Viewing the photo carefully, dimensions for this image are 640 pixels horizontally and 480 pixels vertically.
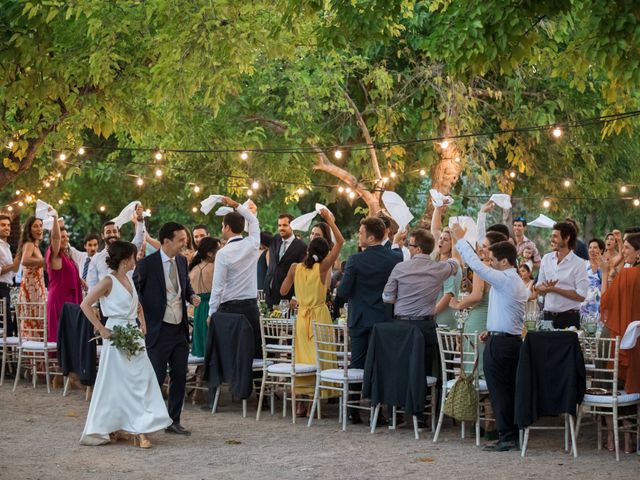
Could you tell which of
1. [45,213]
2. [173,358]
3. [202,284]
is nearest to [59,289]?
[45,213]

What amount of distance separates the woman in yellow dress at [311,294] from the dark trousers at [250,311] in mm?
466

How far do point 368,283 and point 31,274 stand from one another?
558cm

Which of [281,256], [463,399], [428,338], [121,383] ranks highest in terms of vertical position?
[281,256]

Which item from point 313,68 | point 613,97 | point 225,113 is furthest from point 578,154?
point 613,97

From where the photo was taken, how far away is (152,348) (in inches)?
404

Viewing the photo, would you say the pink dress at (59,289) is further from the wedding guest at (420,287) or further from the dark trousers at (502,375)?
the dark trousers at (502,375)

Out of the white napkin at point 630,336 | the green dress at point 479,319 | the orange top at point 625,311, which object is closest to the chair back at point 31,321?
the green dress at point 479,319

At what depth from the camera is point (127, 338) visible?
31.4 ft

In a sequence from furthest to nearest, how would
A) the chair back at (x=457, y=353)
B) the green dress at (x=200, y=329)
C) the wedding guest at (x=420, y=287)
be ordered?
the green dress at (x=200, y=329) < the wedding guest at (x=420, y=287) < the chair back at (x=457, y=353)

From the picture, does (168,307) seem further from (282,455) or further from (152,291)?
(282,455)

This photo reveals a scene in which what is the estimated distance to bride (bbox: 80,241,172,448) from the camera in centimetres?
975

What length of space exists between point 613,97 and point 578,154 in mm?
14758

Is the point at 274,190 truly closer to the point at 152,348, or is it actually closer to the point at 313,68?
the point at 313,68

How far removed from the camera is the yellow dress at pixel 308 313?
11.6m
